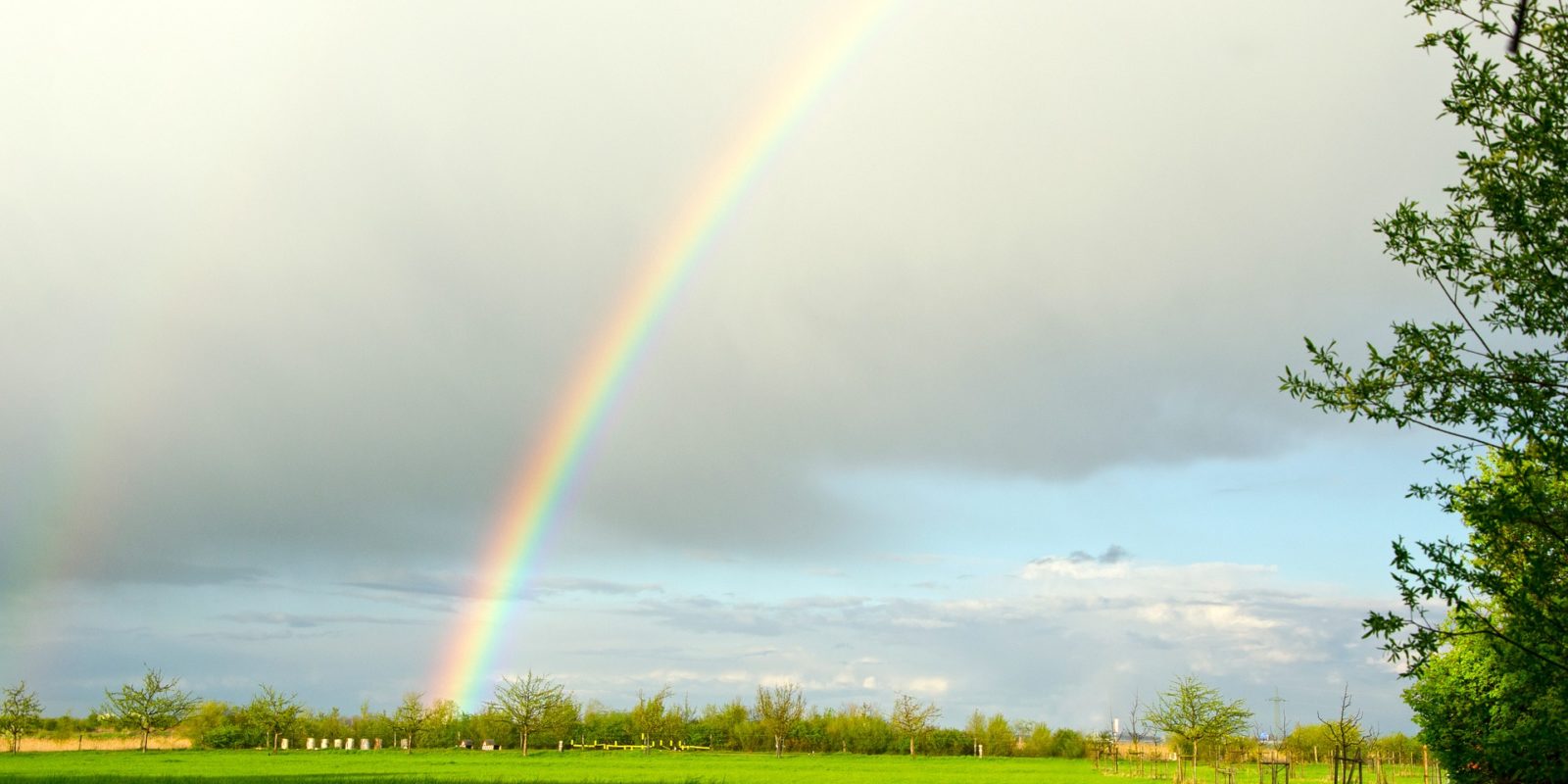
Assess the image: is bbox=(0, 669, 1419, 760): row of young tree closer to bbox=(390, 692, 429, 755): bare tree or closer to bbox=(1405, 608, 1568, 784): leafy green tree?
bbox=(390, 692, 429, 755): bare tree

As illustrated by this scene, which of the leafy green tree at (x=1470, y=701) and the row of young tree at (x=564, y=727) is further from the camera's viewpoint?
the row of young tree at (x=564, y=727)

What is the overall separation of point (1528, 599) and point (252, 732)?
112 meters

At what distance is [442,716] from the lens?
366ft

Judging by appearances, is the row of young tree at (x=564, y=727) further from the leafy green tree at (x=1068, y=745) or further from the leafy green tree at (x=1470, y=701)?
the leafy green tree at (x=1470, y=701)

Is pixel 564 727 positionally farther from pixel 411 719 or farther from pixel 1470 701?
pixel 1470 701

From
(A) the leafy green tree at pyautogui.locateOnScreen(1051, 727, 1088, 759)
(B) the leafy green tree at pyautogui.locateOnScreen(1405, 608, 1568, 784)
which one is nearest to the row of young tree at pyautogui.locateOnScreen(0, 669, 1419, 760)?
(A) the leafy green tree at pyautogui.locateOnScreen(1051, 727, 1088, 759)

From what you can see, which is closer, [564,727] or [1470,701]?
[1470,701]

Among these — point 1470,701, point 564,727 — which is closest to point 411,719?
point 564,727

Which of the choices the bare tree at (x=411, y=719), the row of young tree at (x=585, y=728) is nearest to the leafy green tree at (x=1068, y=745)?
the row of young tree at (x=585, y=728)

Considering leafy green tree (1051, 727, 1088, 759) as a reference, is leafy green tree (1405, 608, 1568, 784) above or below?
above

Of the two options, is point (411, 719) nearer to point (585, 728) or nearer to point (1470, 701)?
point (585, 728)

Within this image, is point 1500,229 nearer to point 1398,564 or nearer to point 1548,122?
point 1548,122

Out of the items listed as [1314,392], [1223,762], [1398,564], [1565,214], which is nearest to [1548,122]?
[1565,214]

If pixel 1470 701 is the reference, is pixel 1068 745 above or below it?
below
